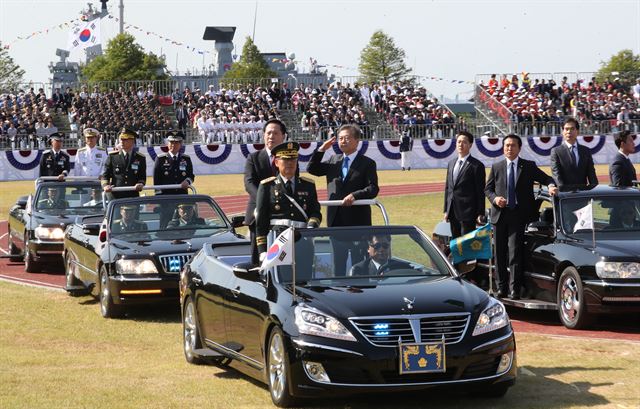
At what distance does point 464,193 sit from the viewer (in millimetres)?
13977

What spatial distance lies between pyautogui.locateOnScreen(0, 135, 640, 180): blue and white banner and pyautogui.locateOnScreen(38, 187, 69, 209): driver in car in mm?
27417

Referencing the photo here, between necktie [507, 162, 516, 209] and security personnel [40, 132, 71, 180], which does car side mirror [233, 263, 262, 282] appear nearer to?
necktie [507, 162, 516, 209]

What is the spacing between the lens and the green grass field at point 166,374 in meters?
8.51

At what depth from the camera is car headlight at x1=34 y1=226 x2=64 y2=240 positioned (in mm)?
18797

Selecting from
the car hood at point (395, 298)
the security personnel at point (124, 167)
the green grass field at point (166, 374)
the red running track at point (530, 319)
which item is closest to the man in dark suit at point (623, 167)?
the red running track at point (530, 319)

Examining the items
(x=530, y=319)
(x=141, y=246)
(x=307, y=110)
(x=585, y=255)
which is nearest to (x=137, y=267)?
(x=141, y=246)

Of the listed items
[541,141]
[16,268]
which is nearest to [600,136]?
[541,141]

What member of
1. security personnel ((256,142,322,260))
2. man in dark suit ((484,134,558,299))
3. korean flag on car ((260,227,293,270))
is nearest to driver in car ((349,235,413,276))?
korean flag on car ((260,227,293,270))

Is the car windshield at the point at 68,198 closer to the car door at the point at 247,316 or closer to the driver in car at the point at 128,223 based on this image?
the driver in car at the point at 128,223

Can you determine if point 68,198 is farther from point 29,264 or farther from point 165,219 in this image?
point 165,219

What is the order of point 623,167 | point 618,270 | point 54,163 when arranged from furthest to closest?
point 54,163, point 623,167, point 618,270

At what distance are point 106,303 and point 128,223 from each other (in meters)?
1.21

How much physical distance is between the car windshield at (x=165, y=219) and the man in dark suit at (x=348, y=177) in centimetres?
270

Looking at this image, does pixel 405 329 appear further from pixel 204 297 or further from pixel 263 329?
pixel 204 297
